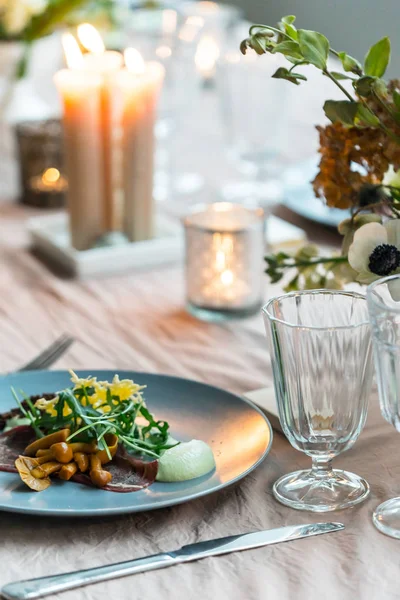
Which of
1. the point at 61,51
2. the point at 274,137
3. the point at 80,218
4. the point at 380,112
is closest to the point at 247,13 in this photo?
the point at 61,51

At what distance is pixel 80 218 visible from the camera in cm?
127

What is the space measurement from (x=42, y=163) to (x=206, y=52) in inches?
18.0

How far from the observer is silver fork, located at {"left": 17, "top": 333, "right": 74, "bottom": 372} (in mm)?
949

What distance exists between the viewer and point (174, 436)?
744 mm

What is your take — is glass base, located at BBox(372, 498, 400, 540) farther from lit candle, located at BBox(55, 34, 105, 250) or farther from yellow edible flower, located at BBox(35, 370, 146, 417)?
lit candle, located at BBox(55, 34, 105, 250)

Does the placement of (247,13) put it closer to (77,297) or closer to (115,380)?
(77,297)

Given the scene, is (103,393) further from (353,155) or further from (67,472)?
(353,155)

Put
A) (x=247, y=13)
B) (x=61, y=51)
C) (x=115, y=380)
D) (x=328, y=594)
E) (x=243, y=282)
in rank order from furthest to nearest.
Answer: (x=247, y=13)
(x=61, y=51)
(x=243, y=282)
(x=115, y=380)
(x=328, y=594)

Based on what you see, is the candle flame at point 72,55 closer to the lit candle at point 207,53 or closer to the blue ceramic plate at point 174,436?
the lit candle at point 207,53

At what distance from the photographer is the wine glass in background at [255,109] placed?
1.38 m

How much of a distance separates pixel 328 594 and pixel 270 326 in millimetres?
182

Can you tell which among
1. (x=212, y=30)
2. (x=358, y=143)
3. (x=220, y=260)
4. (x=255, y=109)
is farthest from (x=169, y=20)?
(x=358, y=143)

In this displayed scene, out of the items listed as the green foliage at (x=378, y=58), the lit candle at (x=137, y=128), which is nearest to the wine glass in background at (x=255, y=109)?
the lit candle at (x=137, y=128)

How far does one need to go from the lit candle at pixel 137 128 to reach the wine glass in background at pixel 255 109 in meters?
0.17
